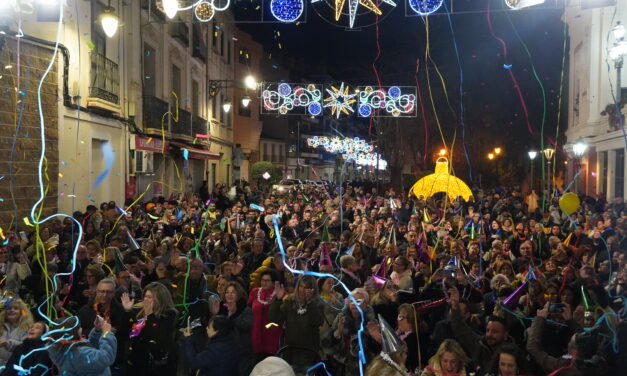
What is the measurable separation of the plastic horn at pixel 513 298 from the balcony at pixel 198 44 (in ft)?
66.4

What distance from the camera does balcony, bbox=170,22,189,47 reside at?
21359 millimetres

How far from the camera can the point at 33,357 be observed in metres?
4.47

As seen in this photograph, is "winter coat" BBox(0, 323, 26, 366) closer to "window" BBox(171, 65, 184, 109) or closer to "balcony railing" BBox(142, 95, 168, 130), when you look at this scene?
"balcony railing" BBox(142, 95, 168, 130)

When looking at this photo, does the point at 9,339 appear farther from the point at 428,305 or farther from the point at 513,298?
the point at 513,298

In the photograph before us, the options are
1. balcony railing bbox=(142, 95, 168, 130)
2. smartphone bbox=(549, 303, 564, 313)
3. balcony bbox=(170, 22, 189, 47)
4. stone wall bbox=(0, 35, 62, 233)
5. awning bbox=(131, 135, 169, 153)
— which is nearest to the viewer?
smartphone bbox=(549, 303, 564, 313)

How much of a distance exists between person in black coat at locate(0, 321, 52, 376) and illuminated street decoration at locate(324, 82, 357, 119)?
16982 mm

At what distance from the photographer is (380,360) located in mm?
3885

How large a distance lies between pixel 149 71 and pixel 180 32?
2880 mm

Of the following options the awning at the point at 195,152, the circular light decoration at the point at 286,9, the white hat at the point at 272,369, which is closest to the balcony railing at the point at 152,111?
the awning at the point at 195,152

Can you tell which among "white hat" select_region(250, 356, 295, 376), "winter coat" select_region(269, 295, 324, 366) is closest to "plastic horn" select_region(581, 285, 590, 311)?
"winter coat" select_region(269, 295, 324, 366)

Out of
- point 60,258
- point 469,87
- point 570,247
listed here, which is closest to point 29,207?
point 60,258

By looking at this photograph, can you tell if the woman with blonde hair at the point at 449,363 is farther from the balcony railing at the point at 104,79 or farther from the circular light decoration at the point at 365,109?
the circular light decoration at the point at 365,109

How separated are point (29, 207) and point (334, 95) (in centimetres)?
1142

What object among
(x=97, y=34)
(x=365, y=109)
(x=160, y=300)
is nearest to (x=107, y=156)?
(x=97, y=34)
